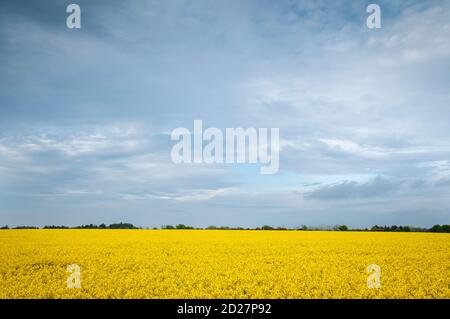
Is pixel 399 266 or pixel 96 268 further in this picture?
pixel 399 266

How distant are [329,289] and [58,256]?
51.6ft

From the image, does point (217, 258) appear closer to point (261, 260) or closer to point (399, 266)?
point (261, 260)

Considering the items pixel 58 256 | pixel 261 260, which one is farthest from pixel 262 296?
pixel 58 256

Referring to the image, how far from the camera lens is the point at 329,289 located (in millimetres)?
13320
